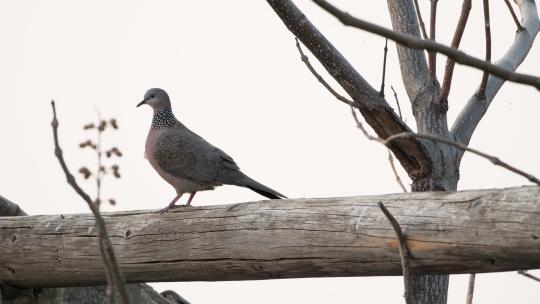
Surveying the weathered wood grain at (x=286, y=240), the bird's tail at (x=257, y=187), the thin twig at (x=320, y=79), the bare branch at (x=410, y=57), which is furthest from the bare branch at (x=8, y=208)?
the bare branch at (x=410, y=57)

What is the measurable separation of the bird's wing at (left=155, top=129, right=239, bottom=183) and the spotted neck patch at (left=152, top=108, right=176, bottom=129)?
0.27m

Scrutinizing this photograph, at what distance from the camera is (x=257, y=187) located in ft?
13.2

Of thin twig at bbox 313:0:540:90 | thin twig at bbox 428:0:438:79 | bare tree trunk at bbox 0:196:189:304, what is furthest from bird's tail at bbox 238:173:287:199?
thin twig at bbox 313:0:540:90

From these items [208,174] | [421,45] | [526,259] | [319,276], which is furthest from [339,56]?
[421,45]

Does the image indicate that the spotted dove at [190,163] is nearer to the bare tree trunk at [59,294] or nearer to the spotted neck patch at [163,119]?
the spotted neck patch at [163,119]

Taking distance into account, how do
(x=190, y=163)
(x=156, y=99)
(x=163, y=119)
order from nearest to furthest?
(x=190, y=163)
(x=163, y=119)
(x=156, y=99)

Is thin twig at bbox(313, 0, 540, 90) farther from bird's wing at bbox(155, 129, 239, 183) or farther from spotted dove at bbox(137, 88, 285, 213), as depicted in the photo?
bird's wing at bbox(155, 129, 239, 183)

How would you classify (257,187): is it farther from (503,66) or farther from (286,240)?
(286,240)

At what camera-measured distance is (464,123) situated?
337 centimetres

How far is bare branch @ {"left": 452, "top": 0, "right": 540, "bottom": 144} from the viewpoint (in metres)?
3.37

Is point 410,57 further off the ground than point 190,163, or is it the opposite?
point 410,57

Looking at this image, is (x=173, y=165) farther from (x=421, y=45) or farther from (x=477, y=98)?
(x=421, y=45)

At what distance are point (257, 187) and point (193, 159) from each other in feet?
1.44

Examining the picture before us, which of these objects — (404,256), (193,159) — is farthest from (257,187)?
(404,256)
